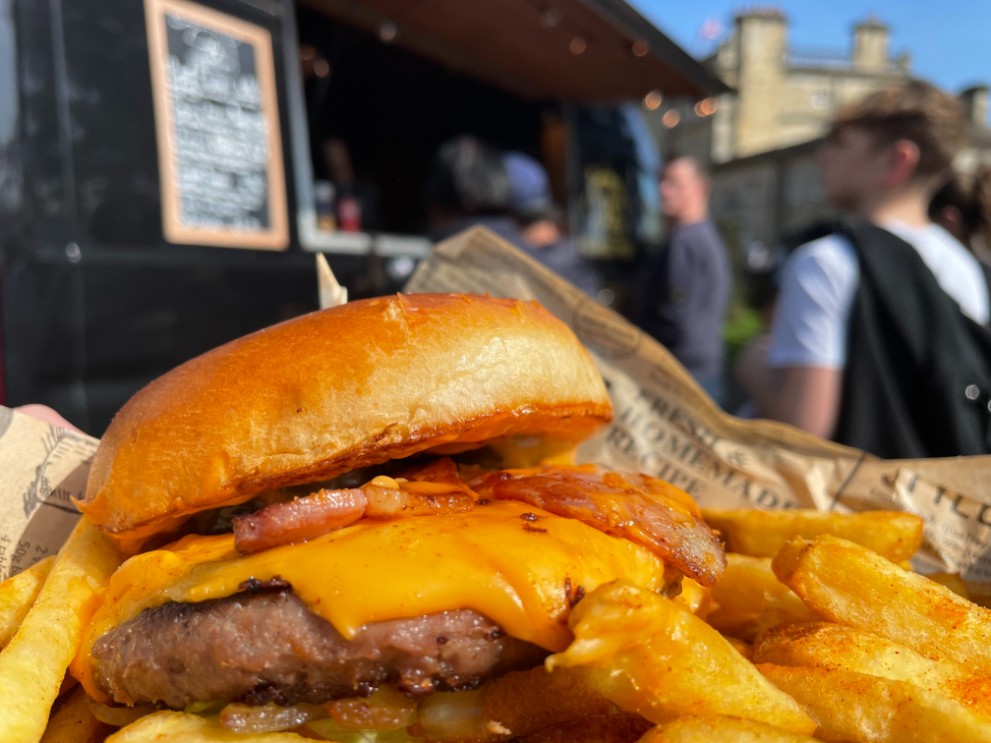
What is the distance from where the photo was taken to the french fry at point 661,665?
1147mm

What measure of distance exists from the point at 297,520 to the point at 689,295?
5211 millimetres

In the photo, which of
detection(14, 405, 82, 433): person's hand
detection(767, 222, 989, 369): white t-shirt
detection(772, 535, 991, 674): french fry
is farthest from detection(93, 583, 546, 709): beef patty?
detection(767, 222, 989, 369): white t-shirt

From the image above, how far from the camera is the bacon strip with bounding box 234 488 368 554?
4.33 feet

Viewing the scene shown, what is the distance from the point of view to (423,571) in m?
1.24

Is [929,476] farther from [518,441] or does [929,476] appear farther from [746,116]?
[746,116]

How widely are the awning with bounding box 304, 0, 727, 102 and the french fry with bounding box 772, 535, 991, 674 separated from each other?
4.91 metres

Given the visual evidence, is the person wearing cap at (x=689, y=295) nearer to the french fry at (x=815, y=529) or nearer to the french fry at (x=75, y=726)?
the french fry at (x=815, y=529)

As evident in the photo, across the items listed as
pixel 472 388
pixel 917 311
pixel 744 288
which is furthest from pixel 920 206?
pixel 744 288

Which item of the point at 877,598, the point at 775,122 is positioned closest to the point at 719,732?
the point at 877,598

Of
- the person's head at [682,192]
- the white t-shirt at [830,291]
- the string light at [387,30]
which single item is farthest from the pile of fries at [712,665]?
the string light at [387,30]

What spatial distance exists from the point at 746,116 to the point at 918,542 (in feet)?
108

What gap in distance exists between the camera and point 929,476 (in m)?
2.21

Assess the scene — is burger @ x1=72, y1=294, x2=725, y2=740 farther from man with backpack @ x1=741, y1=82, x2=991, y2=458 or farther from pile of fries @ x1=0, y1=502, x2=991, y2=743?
man with backpack @ x1=741, y1=82, x2=991, y2=458

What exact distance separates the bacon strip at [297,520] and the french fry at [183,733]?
30 cm
